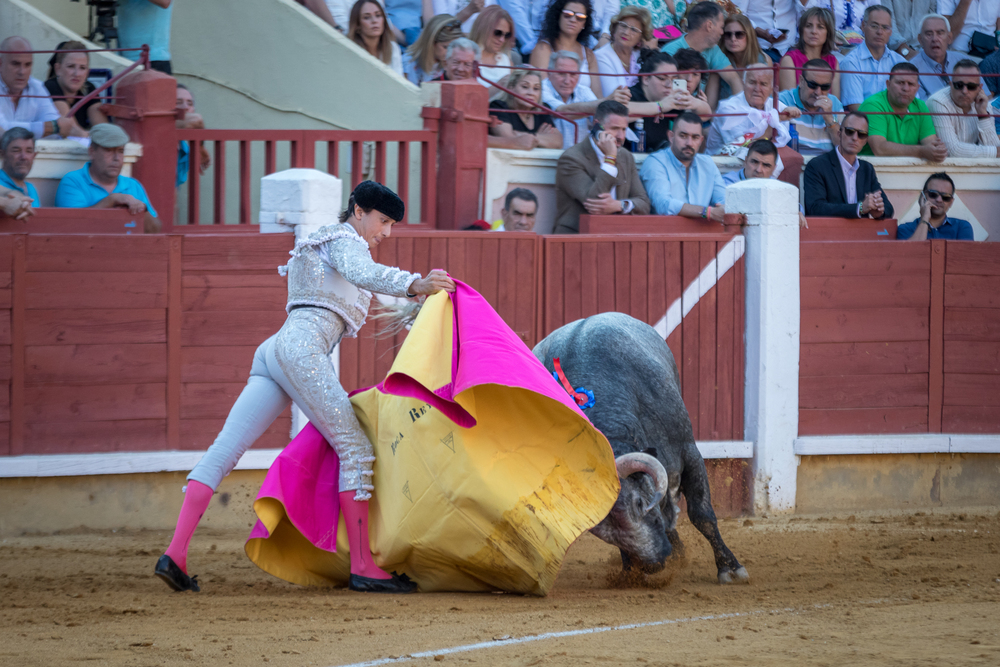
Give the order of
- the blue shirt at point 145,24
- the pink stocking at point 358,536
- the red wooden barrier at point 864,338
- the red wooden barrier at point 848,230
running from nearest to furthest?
the pink stocking at point 358,536
the red wooden barrier at point 864,338
the red wooden barrier at point 848,230
the blue shirt at point 145,24

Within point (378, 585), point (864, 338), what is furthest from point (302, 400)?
point (864, 338)

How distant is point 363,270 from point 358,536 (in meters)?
0.97

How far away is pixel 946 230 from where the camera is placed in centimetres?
723

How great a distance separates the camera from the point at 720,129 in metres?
7.47

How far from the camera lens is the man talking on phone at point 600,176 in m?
6.53

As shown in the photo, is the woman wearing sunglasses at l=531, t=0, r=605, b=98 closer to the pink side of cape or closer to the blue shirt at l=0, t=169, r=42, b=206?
the blue shirt at l=0, t=169, r=42, b=206

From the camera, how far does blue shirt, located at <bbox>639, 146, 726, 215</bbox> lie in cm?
678

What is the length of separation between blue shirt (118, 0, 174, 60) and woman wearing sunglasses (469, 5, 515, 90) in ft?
6.37

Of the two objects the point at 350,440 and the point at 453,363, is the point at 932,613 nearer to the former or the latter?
the point at 453,363

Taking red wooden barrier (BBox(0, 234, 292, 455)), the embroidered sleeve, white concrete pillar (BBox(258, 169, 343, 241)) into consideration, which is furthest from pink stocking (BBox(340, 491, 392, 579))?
white concrete pillar (BBox(258, 169, 343, 241))

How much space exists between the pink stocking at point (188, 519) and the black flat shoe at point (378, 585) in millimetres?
589

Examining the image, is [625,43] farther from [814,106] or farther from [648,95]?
[814,106]

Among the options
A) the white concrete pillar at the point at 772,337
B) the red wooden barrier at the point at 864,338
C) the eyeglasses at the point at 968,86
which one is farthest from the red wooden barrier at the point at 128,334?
the eyeglasses at the point at 968,86

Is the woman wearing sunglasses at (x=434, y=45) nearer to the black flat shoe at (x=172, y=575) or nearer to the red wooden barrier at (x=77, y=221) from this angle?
the red wooden barrier at (x=77, y=221)
